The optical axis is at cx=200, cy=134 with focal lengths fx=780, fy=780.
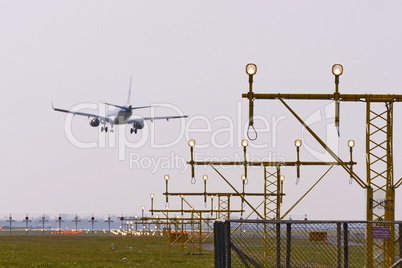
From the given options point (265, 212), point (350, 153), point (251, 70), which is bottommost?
point (265, 212)

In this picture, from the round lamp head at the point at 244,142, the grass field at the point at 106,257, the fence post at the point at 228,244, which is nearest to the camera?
the fence post at the point at 228,244

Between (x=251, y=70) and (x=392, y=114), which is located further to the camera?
(x=392, y=114)

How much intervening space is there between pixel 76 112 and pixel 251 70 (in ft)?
300

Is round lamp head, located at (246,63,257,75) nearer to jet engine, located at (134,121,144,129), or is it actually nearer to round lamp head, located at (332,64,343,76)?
round lamp head, located at (332,64,343,76)

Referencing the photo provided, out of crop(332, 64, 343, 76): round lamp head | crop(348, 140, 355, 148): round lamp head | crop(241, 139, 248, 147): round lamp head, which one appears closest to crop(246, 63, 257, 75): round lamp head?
crop(332, 64, 343, 76): round lamp head

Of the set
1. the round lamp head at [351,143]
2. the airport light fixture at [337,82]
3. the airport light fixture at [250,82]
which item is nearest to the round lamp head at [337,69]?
the airport light fixture at [337,82]

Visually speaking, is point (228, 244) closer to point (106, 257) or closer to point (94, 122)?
point (106, 257)

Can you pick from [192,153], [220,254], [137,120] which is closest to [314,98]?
[220,254]

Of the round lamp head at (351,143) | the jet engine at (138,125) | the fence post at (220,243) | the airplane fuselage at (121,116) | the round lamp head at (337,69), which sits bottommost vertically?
the fence post at (220,243)

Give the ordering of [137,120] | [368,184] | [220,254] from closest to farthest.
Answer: [220,254] → [368,184] → [137,120]

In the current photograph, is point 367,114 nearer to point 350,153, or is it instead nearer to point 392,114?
point 392,114

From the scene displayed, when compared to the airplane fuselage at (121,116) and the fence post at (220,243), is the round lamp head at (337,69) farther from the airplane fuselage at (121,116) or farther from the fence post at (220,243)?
the airplane fuselage at (121,116)

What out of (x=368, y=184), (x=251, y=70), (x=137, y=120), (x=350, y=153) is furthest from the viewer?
(x=137, y=120)

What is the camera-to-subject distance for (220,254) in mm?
18969
